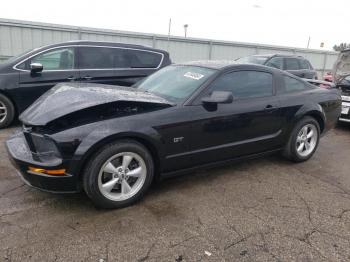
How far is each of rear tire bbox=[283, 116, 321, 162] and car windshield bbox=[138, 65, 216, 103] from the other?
1627 millimetres

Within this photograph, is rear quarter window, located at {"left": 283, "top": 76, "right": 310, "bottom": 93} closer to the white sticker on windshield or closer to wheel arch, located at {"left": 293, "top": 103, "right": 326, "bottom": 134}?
wheel arch, located at {"left": 293, "top": 103, "right": 326, "bottom": 134}

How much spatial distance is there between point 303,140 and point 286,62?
643 centimetres

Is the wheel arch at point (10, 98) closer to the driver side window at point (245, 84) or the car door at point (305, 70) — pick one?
the driver side window at point (245, 84)

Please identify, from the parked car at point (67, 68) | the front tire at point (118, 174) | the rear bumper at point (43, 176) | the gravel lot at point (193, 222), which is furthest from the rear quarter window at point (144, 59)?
the rear bumper at point (43, 176)

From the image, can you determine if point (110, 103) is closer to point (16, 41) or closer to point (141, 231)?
point (141, 231)

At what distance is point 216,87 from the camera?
3.74 meters

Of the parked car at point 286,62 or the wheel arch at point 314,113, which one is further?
the parked car at point 286,62

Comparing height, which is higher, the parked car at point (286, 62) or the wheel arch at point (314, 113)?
the parked car at point (286, 62)

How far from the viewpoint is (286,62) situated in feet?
34.2

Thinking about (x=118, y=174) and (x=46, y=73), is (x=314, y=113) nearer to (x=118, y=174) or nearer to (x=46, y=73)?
(x=118, y=174)

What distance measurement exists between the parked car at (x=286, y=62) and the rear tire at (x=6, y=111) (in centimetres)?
671

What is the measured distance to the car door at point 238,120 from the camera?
3.58 m

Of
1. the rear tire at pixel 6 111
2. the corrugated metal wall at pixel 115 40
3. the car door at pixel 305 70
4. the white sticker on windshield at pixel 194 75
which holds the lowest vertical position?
the rear tire at pixel 6 111

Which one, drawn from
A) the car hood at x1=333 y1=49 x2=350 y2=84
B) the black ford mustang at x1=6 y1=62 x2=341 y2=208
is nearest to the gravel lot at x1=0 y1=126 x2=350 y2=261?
the black ford mustang at x1=6 y1=62 x2=341 y2=208
